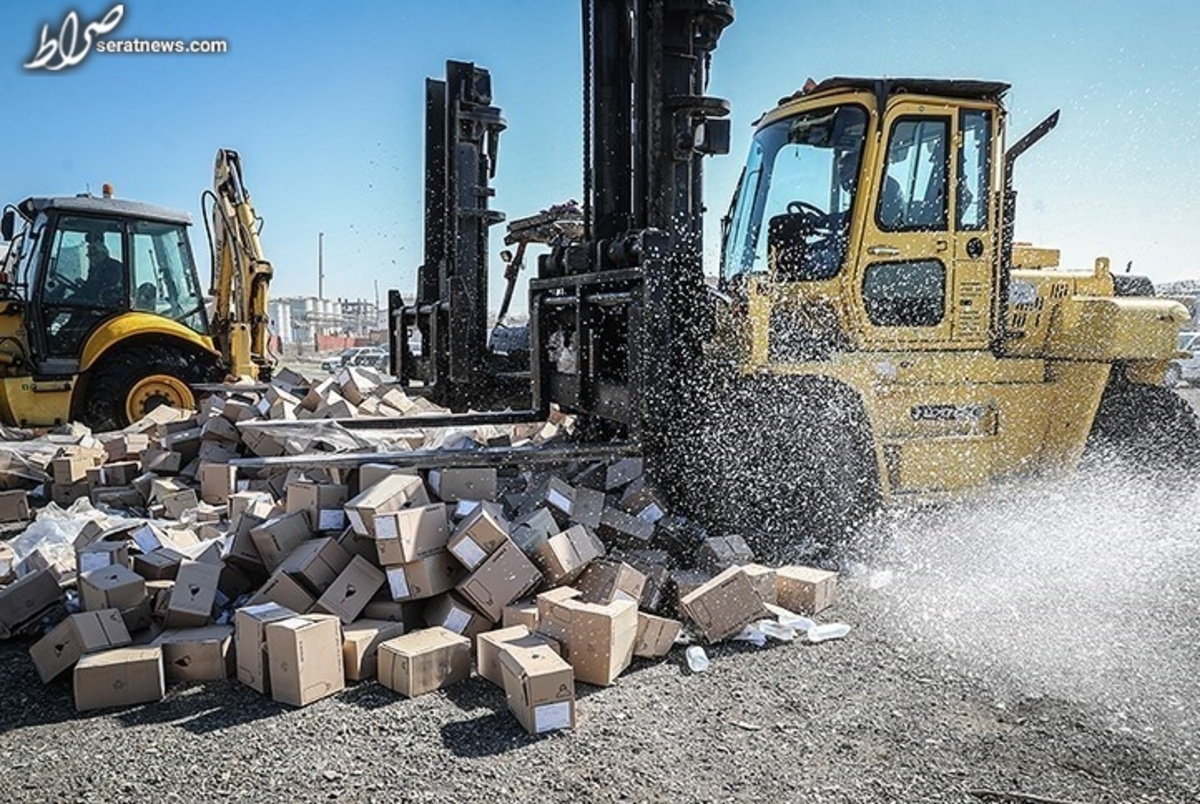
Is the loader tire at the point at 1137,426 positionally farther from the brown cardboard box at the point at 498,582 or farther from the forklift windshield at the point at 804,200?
the brown cardboard box at the point at 498,582

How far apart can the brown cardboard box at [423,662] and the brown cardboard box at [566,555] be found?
604 mm

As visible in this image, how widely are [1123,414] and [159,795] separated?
653 cm

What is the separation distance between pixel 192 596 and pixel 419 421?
7.66ft

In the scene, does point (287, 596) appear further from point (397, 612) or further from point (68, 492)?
point (68, 492)

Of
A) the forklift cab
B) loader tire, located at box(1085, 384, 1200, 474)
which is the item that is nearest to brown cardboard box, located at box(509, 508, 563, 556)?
loader tire, located at box(1085, 384, 1200, 474)

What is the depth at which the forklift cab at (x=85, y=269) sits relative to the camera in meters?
9.47

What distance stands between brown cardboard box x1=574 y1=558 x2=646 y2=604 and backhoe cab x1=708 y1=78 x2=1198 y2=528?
155 centimetres

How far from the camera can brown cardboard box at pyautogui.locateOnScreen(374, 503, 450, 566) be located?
413 centimetres

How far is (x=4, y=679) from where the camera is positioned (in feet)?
12.7

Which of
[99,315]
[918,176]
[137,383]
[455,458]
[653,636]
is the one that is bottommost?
[653,636]

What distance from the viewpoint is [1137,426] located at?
662 centimetres

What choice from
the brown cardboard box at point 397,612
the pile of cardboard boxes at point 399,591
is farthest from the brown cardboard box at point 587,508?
the brown cardboard box at point 397,612

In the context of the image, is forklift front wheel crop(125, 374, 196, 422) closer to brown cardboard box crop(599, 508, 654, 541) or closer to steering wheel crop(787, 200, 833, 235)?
brown cardboard box crop(599, 508, 654, 541)

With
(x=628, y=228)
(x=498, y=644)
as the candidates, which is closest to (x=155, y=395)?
(x=628, y=228)
